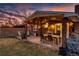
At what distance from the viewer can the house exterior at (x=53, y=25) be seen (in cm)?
297

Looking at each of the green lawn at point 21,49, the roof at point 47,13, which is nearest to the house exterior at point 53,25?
the roof at point 47,13

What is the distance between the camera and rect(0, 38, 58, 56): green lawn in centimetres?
301

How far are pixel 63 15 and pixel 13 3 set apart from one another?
28.4 inches

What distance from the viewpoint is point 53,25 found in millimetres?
2980

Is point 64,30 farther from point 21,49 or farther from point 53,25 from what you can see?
point 21,49

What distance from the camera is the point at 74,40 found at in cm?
299

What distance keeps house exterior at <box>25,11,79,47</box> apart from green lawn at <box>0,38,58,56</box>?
0.13 m

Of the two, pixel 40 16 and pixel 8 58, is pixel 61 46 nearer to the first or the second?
pixel 40 16

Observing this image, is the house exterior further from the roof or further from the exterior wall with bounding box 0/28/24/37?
the exterior wall with bounding box 0/28/24/37

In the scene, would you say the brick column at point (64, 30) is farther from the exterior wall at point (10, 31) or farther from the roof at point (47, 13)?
the exterior wall at point (10, 31)

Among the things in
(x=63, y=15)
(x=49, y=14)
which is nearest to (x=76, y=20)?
(x=63, y=15)

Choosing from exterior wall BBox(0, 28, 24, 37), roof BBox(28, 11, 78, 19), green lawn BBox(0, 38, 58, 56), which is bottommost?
green lawn BBox(0, 38, 58, 56)

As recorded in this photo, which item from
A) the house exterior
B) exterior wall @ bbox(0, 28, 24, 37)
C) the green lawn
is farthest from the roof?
the green lawn

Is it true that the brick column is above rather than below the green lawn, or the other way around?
above
